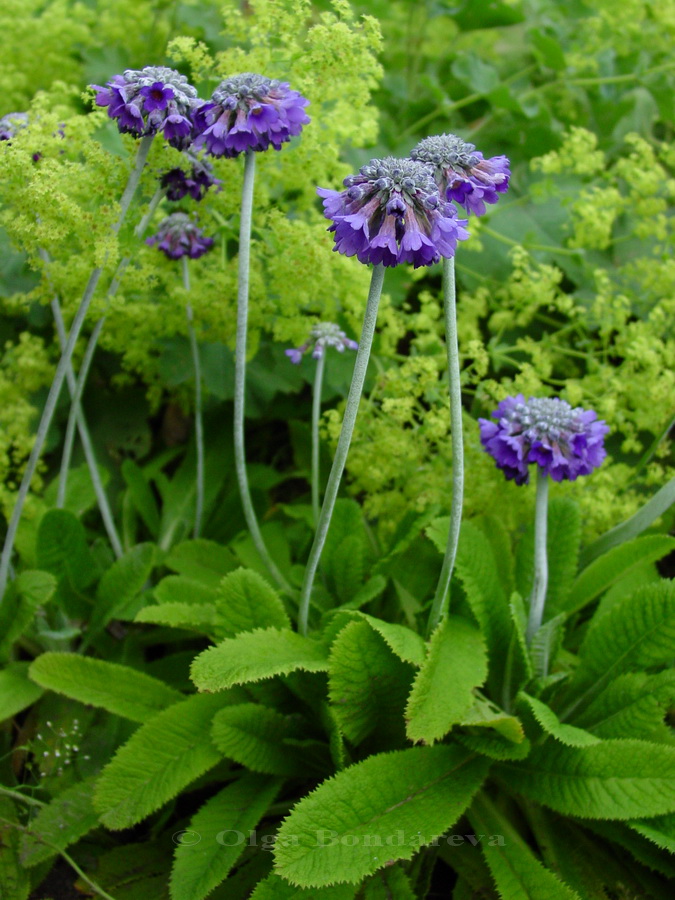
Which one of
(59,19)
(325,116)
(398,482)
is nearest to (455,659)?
(398,482)

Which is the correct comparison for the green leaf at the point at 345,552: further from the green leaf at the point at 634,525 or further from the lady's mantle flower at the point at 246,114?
the lady's mantle flower at the point at 246,114

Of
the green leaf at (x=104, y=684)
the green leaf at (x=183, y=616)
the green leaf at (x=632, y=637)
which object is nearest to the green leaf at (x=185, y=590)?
the green leaf at (x=183, y=616)

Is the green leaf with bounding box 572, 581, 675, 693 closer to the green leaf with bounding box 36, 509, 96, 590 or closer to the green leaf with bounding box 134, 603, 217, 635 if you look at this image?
the green leaf with bounding box 134, 603, 217, 635

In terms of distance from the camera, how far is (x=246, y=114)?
1522 millimetres

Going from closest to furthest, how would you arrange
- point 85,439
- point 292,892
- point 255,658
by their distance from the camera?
point 292,892, point 255,658, point 85,439

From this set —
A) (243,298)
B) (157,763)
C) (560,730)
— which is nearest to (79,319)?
(243,298)

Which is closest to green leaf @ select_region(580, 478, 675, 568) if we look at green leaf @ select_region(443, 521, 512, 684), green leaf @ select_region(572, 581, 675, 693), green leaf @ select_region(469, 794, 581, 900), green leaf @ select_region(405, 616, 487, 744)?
green leaf @ select_region(572, 581, 675, 693)

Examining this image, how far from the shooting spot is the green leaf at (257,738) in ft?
5.40

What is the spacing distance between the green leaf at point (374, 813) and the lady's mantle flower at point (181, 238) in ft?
4.37

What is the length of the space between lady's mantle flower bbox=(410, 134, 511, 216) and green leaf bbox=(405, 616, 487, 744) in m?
0.91

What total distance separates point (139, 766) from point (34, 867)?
0.38 meters

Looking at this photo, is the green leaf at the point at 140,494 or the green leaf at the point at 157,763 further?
the green leaf at the point at 140,494

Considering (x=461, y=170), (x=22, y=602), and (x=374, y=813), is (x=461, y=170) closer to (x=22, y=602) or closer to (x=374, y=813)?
(x=374, y=813)

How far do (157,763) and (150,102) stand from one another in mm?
1403
